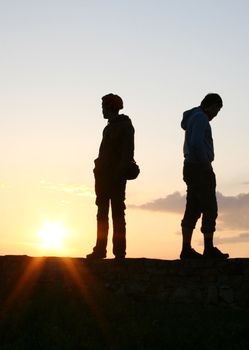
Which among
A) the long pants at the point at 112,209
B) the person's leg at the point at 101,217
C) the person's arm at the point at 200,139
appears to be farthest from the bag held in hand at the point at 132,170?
the person's arm at the point at 200,139

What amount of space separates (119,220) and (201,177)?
1.26 metres

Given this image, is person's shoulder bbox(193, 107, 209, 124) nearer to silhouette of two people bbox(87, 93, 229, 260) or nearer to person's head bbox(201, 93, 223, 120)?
silhouette of two people bbox(87, 93, 229, 260)

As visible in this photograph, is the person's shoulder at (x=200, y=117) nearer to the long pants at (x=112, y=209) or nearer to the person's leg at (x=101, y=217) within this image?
the long pants at (x=112, y=209)

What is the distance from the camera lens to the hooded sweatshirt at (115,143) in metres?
9.18

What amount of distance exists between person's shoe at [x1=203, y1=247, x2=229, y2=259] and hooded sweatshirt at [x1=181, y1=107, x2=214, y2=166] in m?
1.14

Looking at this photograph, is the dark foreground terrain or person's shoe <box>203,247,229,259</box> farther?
person's shoe <box>203,247,229,259</box>

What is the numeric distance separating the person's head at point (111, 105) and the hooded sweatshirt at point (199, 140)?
1.03m

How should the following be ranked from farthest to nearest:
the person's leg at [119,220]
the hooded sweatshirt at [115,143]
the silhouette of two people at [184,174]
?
the hooded sweatshirt at [115,143] → the person's leg at [119,220] → the silhouette of two people at [184,174]

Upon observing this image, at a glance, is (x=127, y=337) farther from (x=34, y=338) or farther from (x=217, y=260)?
(x=217, y=260)

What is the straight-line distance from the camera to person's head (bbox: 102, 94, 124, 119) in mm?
9352

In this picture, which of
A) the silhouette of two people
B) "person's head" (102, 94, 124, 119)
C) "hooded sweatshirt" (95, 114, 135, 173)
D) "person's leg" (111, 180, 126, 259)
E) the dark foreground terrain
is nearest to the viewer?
the dark foreground terrain

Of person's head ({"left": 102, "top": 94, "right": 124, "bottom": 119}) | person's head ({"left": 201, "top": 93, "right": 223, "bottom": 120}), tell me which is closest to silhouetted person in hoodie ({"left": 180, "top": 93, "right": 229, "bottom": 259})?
person's head ({"left": 201, "top": 93, "right": 223, "bottom": 120})

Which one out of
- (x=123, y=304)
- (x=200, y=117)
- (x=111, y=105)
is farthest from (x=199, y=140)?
(x=123, y=304)

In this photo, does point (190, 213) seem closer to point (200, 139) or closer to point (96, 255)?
point (200, 139)
